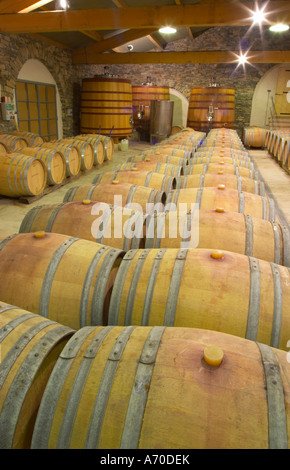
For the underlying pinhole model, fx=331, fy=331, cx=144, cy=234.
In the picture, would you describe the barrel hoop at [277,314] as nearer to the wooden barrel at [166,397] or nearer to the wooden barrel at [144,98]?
the wooden barrel at [166,397]

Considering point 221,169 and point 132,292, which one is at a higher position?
point 221,169

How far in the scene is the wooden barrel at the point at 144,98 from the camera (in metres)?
15.3

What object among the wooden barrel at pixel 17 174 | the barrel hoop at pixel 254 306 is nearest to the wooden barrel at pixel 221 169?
the wooden barrel at pixel 17 174

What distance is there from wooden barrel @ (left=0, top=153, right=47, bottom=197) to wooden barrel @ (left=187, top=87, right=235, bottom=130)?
30.6ft

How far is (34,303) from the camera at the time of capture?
78.3 inches

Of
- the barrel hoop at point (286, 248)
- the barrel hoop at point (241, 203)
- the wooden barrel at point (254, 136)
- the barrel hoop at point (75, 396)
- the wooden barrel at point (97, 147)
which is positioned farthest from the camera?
the wooden barrel at point (254, 136)

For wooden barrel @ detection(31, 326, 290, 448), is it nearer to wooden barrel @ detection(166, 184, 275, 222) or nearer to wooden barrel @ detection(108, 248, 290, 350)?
wooden barrel @ detection(108, 248, 290, 350)

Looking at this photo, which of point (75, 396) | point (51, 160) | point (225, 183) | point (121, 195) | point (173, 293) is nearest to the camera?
point (75, 396)

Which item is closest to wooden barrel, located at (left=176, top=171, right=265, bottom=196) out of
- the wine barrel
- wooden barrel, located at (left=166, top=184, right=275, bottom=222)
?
wooden barrel, located at (left=166, top=184, right=275, bottom=222)

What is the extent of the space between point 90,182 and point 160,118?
7226 mm

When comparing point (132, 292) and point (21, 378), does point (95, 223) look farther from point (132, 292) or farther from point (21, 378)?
point (21, 378)

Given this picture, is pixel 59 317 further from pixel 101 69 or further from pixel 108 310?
pixel 101 69

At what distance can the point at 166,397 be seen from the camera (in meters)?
1.14

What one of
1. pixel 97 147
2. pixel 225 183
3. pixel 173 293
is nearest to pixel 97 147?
pixel 97 147
